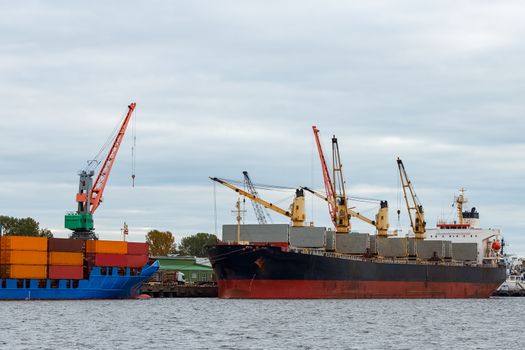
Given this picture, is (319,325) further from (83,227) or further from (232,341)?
(83,227)

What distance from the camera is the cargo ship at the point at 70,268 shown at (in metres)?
104

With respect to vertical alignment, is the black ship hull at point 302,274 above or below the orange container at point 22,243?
below

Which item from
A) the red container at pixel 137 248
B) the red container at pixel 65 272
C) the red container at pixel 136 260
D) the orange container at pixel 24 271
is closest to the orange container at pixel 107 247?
the red container at pixel 137 248

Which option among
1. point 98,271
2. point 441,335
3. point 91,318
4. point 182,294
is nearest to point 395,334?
point 441,335

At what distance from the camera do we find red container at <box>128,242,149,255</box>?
11369 centimetres

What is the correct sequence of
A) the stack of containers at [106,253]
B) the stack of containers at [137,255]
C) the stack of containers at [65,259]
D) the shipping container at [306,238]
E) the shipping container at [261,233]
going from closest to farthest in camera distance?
1. the stack of containers at [65,259]
2. the stack of containers at [106,253]
3. the shipping container at [261,233]
4. the stack of containers at [137,255]
5. the shipping container at [306,238]

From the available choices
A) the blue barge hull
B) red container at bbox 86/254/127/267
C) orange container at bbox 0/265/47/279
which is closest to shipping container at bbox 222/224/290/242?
the blue barge hull

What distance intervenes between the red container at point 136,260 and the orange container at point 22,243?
414 inches

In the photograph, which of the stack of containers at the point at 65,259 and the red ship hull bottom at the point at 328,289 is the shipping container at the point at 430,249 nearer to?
the red ship hull bottom at the point at 328,289

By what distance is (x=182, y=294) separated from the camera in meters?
137

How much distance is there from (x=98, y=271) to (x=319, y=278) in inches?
894

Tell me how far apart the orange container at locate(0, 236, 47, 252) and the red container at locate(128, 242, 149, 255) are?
36.4ft

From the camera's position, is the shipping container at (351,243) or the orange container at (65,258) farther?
the shipping container at (351,243)

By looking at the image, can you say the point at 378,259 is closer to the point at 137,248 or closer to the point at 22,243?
the point at 137,248
